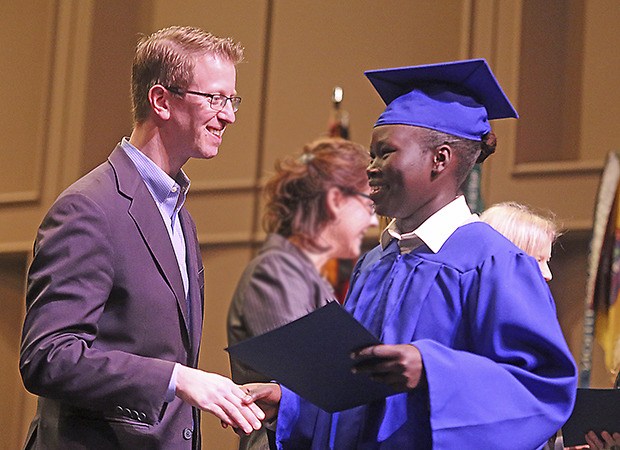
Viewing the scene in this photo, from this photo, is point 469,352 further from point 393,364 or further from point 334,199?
point 334,199

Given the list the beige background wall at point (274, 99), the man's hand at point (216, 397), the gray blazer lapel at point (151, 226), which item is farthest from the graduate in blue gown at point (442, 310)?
the beige background wall at point (274, 99)

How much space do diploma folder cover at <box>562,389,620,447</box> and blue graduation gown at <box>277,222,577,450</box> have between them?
22.5 inches

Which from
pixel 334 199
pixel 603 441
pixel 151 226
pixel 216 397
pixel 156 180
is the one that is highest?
pixel 334 199

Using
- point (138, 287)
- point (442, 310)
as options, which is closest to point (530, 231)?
point (442, 310)

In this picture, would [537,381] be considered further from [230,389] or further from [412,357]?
[230,389]

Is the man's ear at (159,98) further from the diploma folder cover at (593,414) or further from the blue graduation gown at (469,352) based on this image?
the diploma folder cover at (593,414)

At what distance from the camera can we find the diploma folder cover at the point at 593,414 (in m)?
3.01

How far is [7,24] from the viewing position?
24.7ft

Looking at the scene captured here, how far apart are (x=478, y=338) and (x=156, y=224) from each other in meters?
0.82

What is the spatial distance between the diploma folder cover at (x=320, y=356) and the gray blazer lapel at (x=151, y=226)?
355 mm

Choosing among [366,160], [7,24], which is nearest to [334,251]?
[366,160]

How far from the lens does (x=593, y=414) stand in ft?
10.00

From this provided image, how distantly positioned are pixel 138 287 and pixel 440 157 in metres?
0.78

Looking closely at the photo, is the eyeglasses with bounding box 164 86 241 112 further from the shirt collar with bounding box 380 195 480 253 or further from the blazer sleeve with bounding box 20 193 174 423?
the shirt collar with bounding box 380 195 480 253
